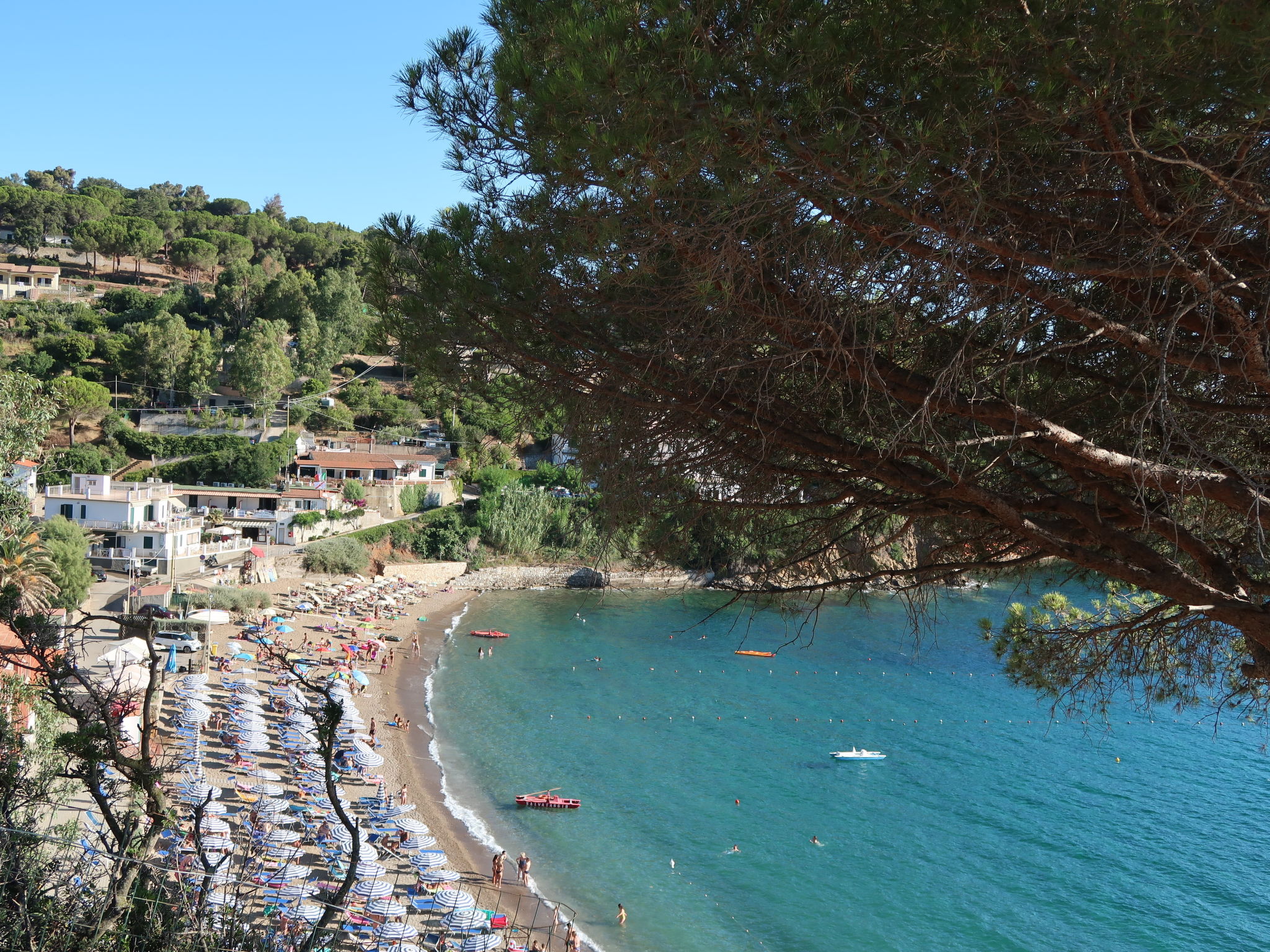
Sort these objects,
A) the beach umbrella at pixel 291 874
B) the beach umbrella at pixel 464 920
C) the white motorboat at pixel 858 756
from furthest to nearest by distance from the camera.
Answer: the white motorboat at pixel 858 756, the beach umbrella at pixel 464 920, the beach umbrella at pixel 291 874

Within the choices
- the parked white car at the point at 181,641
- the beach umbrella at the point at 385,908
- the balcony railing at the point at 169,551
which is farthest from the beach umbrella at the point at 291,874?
the balcony railing at the point at 169,551

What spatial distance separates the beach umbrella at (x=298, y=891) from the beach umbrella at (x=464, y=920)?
5.46 ft

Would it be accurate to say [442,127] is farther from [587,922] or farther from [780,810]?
[780,810]

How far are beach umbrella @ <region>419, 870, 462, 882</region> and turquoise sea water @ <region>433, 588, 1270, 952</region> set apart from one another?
1715 mm

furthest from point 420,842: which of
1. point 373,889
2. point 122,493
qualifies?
point 122,493

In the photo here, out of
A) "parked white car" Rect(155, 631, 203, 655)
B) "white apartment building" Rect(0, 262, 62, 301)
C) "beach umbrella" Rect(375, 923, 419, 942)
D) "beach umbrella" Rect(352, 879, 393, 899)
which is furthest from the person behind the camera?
"white apartment building" Rect(0, 262, 62, 301)

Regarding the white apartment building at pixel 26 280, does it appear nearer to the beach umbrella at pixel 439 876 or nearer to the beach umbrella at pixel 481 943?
the beach umbrella at pixel 439 876

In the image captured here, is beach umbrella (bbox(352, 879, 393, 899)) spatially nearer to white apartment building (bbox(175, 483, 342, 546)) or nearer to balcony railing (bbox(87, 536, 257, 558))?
balcony railing (bbox(87, 536, 257, 558))

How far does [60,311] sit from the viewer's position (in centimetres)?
4800

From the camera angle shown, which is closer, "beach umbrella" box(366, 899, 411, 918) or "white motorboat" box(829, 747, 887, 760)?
"beach umbrella" box(366, 899, 411, 918)

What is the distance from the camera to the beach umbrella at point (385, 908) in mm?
11094

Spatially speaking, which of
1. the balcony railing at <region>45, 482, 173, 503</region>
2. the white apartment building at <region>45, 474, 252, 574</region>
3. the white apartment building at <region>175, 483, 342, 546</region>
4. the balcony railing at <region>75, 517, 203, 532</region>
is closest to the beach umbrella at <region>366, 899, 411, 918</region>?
the white apartment building at <region>45, 474, 252, 574</region>

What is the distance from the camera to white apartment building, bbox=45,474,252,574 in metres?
25.9

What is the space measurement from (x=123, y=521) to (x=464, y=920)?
65.1ft
